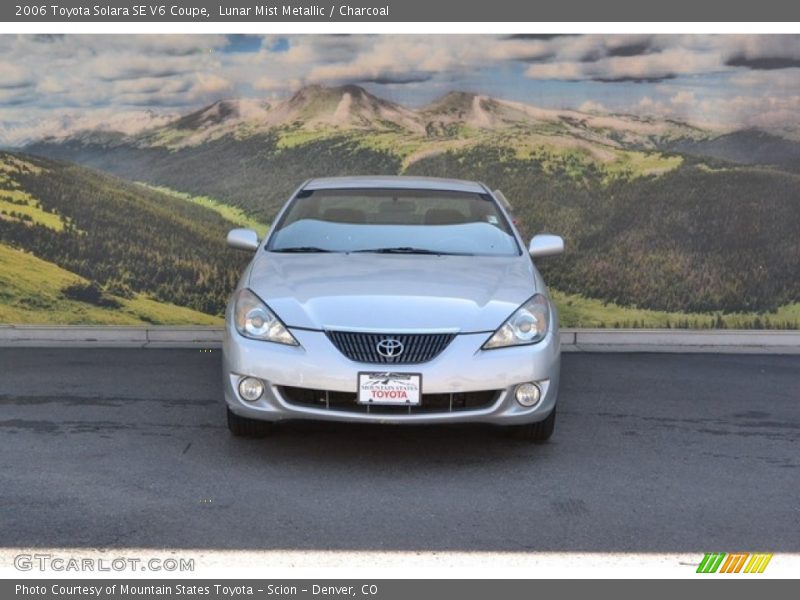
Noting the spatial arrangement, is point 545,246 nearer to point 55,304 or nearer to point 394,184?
point 394,184

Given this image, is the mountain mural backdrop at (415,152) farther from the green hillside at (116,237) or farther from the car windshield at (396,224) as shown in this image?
A: the car windshield at (396,224)

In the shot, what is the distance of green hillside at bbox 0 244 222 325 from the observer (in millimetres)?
9688

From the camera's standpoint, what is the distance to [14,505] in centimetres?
487

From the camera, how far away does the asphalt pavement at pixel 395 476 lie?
4578 millimetres

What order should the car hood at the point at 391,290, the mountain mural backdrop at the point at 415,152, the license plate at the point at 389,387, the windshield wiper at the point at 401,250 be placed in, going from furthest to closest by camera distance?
1. the mountain mural backdrop at the point at 415,152
2. the windshield wiper at the point at 401,250
3. the car hood at the point at 391,290
4. the license plate at the point at 389,387

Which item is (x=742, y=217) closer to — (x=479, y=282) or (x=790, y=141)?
(x=790, y=141)

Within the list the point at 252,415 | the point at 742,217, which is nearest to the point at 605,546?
the point at 252,415

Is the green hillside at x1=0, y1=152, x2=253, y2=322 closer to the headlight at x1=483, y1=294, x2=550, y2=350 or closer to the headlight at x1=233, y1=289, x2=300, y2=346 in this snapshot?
the headlight at x1=233, y1=289, x2=300, y2=346

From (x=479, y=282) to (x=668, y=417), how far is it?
1917 millimetres

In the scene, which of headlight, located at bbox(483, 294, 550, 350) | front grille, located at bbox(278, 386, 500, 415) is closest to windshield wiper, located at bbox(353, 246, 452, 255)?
headlight, located at bbox(483, 294, 550, 350)

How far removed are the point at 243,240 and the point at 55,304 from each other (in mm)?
3728

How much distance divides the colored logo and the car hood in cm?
165

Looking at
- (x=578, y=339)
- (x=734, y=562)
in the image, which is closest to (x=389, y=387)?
(x=734, y=562)

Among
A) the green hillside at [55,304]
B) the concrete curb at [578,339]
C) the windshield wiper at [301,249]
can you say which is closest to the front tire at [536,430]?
the windshield wiper at [301,249]
